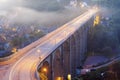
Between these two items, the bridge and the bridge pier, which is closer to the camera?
the bridge

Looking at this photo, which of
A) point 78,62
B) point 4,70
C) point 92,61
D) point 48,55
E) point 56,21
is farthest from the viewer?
point 56,21

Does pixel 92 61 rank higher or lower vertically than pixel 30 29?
lower

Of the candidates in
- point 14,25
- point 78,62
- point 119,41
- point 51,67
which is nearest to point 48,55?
point 51,67

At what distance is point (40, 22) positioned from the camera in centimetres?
10488

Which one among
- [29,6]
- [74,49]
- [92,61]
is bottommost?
[92,61]

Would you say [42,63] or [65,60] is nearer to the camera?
[42,63]

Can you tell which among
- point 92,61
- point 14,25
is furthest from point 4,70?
point 14,25

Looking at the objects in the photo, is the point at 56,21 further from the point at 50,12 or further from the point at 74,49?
the point at 74,49

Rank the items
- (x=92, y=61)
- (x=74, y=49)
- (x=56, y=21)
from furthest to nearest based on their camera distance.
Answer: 1. (x=56, y=21)
2. (x=92, y=61)
3. (x=74, y=49)

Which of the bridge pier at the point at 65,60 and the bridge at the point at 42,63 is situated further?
the bridge pier at the point at 65,60

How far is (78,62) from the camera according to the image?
72.4 metres

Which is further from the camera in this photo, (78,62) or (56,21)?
(56,21)

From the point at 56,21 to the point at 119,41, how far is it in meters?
24.5

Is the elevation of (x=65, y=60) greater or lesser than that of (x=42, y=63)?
lesser
